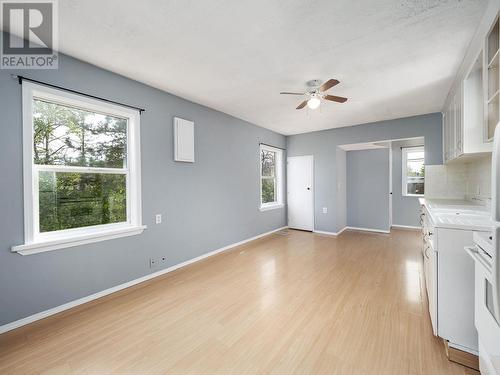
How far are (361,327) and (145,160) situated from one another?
2.93 metres

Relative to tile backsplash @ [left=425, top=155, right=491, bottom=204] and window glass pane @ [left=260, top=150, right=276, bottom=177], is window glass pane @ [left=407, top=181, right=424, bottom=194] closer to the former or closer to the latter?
tile backsplash @ [left=425, top=155, right=491, bottom=204]

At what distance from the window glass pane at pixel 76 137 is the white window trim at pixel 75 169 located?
7cm

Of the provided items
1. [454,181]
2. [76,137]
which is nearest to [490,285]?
[76,137]

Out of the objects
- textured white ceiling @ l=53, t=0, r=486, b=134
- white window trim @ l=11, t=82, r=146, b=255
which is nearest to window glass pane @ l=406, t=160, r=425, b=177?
textured white ceiling @ l=53, t=0, r=486, b=134

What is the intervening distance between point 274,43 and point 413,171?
218 inches

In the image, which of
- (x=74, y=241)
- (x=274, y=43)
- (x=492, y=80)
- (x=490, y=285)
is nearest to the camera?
(x=490, y=285)

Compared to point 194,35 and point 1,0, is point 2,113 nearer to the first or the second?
point 1,0

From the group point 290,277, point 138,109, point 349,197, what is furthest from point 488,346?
point 349,197

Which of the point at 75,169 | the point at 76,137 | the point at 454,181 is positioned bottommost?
the point at 454,181

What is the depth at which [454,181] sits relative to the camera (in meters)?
3.73

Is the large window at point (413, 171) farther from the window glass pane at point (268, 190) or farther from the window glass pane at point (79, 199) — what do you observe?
the window glass pane at point (79, 199)

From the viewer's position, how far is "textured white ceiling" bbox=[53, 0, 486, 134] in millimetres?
1646
